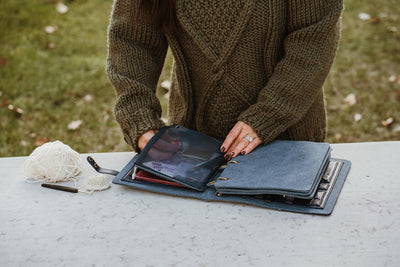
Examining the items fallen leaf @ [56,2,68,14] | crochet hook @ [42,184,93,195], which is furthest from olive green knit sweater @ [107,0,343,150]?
fallen leaf @ [56,2,68,14]

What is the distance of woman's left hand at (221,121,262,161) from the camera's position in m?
1.42

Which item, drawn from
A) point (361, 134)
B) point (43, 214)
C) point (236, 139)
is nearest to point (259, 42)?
point (236, 139)

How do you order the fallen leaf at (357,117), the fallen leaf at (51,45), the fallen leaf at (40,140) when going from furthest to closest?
the fallen leaf at (51,45) → the fallen leaf at (357,117) → the fallen leaf at (40,140)

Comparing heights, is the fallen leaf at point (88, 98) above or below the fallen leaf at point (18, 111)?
below

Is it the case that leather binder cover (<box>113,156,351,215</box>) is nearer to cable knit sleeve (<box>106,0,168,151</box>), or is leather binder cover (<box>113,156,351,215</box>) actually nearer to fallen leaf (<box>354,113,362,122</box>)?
cable knit sleeve (<box>106,0,168,151</box>)

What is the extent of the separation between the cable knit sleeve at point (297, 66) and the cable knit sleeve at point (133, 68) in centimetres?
32

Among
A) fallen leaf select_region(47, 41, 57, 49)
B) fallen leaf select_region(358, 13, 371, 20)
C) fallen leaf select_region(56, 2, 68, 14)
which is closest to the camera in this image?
fallen leaf select_region(47, 41, 57, 49)

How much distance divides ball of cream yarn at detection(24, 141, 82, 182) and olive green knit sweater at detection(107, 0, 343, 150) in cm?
20

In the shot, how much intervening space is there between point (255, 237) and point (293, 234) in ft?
0.31

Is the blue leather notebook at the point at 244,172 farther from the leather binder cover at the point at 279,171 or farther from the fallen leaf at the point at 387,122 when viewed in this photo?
the fallen leaf at the point at 387,122

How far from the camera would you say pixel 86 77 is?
346 cm

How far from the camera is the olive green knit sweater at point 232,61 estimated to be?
1.47 m

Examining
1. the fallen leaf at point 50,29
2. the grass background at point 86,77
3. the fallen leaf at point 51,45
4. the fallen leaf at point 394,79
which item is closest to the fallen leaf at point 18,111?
the grass background at point 86,77

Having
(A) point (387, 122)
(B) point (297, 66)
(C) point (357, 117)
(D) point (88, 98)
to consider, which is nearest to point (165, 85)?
(D) point (88, 98)
